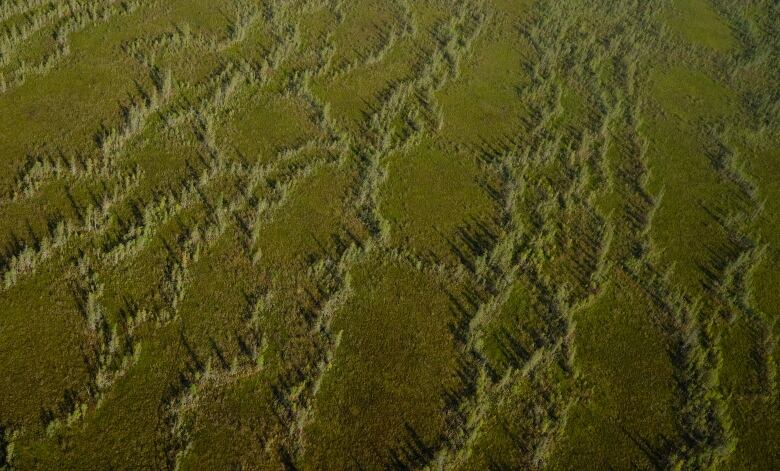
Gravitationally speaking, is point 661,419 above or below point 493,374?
below

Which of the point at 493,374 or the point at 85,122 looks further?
the point at 85,122

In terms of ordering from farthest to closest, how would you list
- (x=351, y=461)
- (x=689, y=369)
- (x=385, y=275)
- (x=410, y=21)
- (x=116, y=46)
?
(x=410, y=21) → (x=116, y=46) → (x=385, y=275) → (x=689, y=369) → (x=351, y=461)

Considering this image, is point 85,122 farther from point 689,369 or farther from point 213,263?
point 689,369

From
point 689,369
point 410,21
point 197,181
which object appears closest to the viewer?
point 689,369

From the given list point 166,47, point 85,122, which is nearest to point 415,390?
point 85,122

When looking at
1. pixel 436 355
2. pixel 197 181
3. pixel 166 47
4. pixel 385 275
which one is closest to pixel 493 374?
pixel 436 355

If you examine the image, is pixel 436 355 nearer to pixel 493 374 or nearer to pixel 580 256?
pixel 493 374

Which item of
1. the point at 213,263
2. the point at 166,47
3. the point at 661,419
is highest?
the point at 166,47
